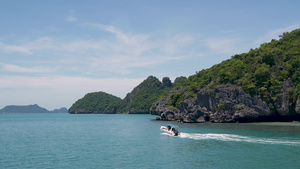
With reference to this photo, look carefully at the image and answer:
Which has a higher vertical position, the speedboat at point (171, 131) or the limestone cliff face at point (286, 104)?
the limestone cliff face at point (286, 104)

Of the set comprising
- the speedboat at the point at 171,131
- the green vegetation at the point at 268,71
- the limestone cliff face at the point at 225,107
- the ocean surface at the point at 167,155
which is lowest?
the ocean surface at the point at 167,155

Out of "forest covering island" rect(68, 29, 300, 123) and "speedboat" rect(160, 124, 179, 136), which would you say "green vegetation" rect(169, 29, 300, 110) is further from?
"speedboat" rect(160, 124, 179, 136)

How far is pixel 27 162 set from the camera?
1145 inches

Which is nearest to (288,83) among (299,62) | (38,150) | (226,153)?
(299,62)

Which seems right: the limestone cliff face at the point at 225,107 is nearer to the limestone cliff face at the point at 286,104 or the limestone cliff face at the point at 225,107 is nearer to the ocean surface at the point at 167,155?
the limestone cliff face at the point at 286,104

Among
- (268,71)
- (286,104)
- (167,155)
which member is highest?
(268,71)

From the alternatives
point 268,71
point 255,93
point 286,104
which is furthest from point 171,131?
point 268,71

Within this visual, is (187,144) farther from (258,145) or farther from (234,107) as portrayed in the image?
(234,107)

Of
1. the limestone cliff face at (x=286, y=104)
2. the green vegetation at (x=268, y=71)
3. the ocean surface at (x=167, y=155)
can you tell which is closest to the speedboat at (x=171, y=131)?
the ocean surface at (x=167, y=155)

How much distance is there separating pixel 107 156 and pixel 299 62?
65.5 metres

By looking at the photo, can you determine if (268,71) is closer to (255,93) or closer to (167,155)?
(255,93)

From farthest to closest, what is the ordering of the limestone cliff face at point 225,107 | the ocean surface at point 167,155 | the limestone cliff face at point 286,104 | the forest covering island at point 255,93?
the limestone cliff face at point 225,107 → the forest covering island at point 255,93 → the limestone cliff face at point 286,104 → the ocean surface at point 167,155

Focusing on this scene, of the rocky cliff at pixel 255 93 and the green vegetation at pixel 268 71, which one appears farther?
the green vegetation at pixel 268 71

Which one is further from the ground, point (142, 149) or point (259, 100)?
point (259, 100)
